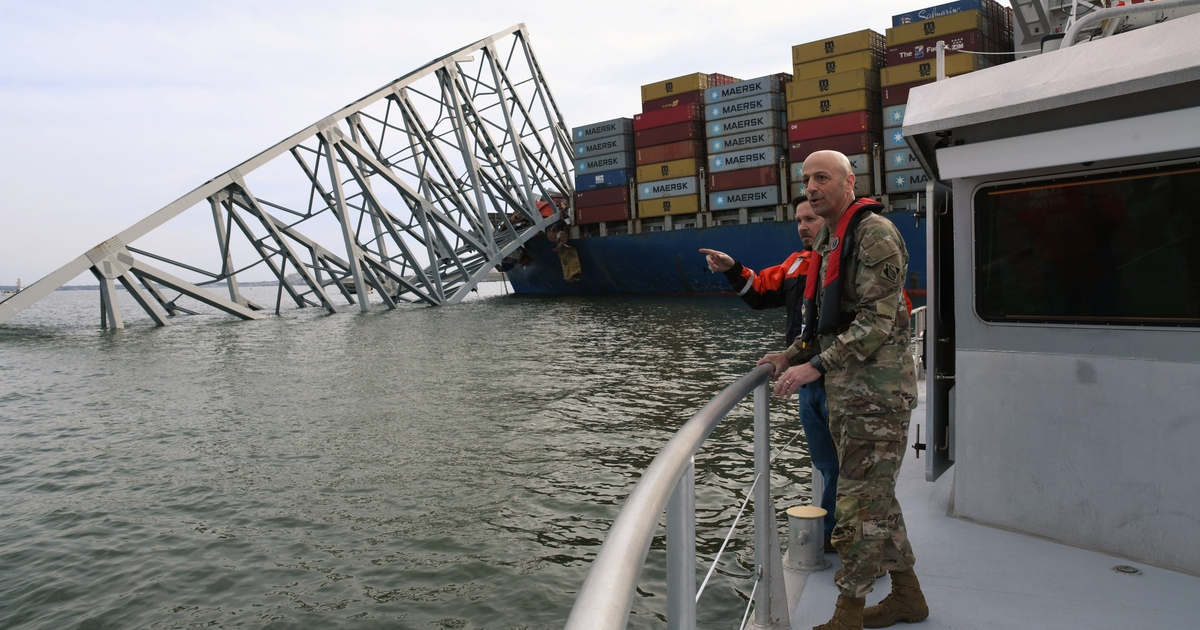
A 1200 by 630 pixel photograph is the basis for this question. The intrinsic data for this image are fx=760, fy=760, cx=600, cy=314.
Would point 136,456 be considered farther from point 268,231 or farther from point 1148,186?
point 268,231

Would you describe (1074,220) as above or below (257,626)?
above

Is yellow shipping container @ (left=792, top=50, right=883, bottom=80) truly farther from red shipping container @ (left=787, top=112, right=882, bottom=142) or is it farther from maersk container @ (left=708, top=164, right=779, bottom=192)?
maersk container @ (left=708, top=164, right=779, bottom=192)

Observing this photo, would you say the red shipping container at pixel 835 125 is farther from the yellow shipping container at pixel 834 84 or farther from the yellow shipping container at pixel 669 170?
the yellow shipping container at pixel 669 170

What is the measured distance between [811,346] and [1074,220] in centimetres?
135

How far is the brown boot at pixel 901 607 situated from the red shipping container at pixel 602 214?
128ft


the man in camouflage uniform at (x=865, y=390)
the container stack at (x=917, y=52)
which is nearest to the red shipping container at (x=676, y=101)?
the container stack at (x=917, y=52)

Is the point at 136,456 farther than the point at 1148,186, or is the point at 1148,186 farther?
the point at 136,456

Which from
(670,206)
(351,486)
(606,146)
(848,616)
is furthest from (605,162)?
(848,616)

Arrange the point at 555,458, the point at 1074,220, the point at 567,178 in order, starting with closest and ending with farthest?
the point at 1074,220 → the point at 555,458 → the point at 567,178

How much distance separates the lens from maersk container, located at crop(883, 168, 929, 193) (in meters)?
32.2

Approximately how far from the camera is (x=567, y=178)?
45.3 meters

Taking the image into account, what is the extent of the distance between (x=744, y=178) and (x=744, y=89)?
182 inches

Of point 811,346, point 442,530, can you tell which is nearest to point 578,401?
point 442,530

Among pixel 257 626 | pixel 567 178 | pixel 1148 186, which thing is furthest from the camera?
pixel 567 178
